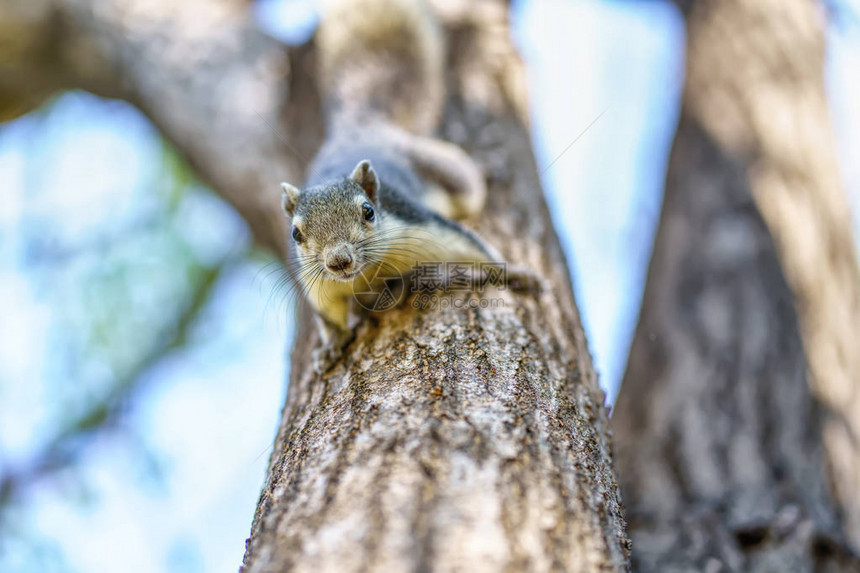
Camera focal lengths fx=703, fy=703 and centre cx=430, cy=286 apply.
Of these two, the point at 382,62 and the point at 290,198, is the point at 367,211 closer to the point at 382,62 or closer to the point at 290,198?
the point at 290,198

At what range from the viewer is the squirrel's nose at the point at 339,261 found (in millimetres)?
3119

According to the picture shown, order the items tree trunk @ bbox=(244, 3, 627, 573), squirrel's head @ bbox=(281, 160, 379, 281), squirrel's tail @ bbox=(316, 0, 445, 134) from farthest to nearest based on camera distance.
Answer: squirrel's tail @ bbox=(316, 0, 445, 134) → squirrel's head @ bbox=(281, 160, 379, 281) → tree trunk @ bbox=(244, 3, 627, 573)

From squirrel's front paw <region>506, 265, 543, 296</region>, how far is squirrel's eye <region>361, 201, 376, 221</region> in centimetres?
74

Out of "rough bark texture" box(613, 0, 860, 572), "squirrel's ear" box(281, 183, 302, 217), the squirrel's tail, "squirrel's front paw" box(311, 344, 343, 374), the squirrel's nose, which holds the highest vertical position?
the squirrel's tail

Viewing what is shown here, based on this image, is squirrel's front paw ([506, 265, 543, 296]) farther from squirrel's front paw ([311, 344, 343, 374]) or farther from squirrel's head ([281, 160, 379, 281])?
squirrel's front paw ([311, 344, 343, 374])

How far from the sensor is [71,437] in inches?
277

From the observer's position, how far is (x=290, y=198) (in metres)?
3.73

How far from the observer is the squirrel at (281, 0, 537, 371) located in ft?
11.1

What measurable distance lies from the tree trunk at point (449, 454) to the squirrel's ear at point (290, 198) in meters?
0.88

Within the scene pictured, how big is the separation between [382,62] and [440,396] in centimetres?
370

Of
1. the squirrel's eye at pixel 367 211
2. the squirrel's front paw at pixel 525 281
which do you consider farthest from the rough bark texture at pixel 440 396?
the squirrel's eye at pixel 367 211

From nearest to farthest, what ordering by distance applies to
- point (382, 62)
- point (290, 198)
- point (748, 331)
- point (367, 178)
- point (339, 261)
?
point (339, 261), point (367, 178), point (290, 198), point (748, 331), point (382, 62)

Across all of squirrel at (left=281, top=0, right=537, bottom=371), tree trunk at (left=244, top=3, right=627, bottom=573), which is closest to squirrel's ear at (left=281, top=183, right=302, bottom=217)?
squirrel at (left=281, top=0, right=537, bottom=371)

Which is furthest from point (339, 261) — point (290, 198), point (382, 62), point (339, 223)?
point (382, 62)
